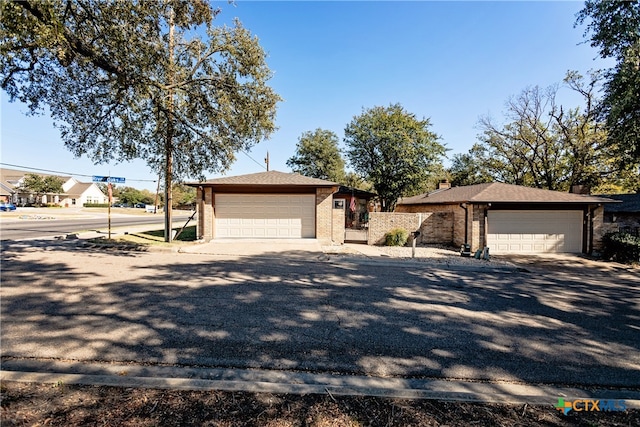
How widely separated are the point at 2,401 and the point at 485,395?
4396mm

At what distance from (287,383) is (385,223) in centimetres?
1311

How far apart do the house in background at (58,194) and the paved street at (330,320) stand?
205ft

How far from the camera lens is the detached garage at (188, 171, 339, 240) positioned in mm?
15484

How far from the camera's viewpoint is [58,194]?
194 ft

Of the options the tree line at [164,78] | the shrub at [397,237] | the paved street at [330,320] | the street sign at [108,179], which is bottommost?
the paved street at [330,320]

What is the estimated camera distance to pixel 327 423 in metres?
2.46

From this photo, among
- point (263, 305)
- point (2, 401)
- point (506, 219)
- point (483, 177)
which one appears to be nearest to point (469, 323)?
point (263, 305)

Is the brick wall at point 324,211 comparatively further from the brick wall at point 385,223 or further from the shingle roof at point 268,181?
the brick wall at point 385,223

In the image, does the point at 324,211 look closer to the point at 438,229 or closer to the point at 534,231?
the point at 438,229

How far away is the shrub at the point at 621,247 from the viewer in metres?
12.0

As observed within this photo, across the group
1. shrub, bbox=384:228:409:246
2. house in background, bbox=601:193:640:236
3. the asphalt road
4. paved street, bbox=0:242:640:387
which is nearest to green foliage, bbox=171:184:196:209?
the asphalt road

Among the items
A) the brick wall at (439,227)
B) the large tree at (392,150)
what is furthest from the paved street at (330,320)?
the large tree at (392,150)

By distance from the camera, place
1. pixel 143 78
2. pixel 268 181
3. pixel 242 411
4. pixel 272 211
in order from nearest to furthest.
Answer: pixel 242 411
pixel 143 78
pixel 268 181
pixel 272 211

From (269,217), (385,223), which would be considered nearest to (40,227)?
(269,217)
